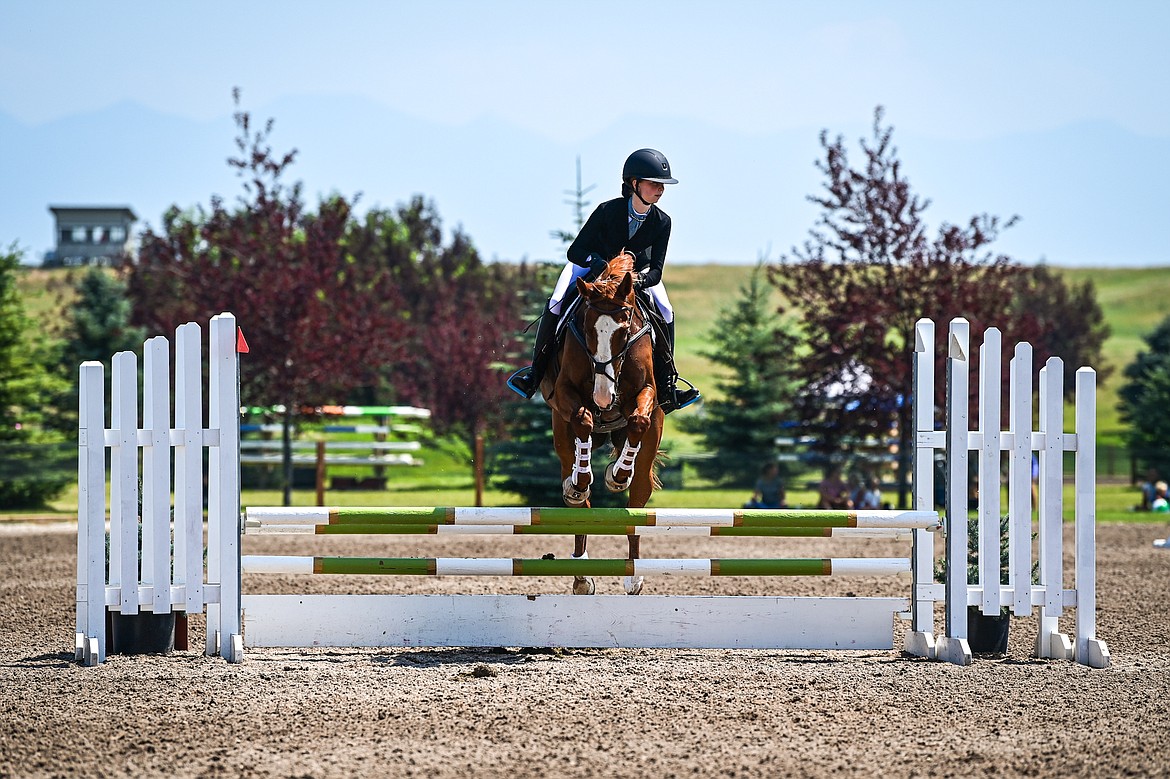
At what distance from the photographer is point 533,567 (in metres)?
6.59

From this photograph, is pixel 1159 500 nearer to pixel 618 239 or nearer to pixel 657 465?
pixel 657 465

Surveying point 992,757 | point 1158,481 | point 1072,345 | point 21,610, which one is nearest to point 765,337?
point 1158,481

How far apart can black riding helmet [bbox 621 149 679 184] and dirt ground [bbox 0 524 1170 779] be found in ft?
8.55

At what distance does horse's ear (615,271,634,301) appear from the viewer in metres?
6.94

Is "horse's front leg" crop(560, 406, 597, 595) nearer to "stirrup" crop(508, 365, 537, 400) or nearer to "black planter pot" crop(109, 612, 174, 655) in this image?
"stirrup" crop(508, 365, 537, 400)

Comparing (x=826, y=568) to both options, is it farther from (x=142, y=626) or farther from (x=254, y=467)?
(x=254, y=467)

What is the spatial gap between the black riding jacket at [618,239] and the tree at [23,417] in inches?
629

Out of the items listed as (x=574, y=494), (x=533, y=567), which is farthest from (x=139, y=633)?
(x=574, y=494)

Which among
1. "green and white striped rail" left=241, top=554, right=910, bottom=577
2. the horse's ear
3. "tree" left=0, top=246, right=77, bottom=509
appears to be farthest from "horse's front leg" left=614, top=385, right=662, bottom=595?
"tree" left=0, top=246, right=77, bottom=509

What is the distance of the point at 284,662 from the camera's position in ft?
20.9

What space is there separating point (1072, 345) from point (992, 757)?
54308 millimetres

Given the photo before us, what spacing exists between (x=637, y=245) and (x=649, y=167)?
0.49 meters

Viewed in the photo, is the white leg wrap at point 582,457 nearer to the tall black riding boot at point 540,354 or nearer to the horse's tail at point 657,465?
the horse's tail at point 657,465

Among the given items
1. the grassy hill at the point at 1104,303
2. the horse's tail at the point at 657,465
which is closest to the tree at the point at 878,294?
the horse's tail at the point at 657,465
